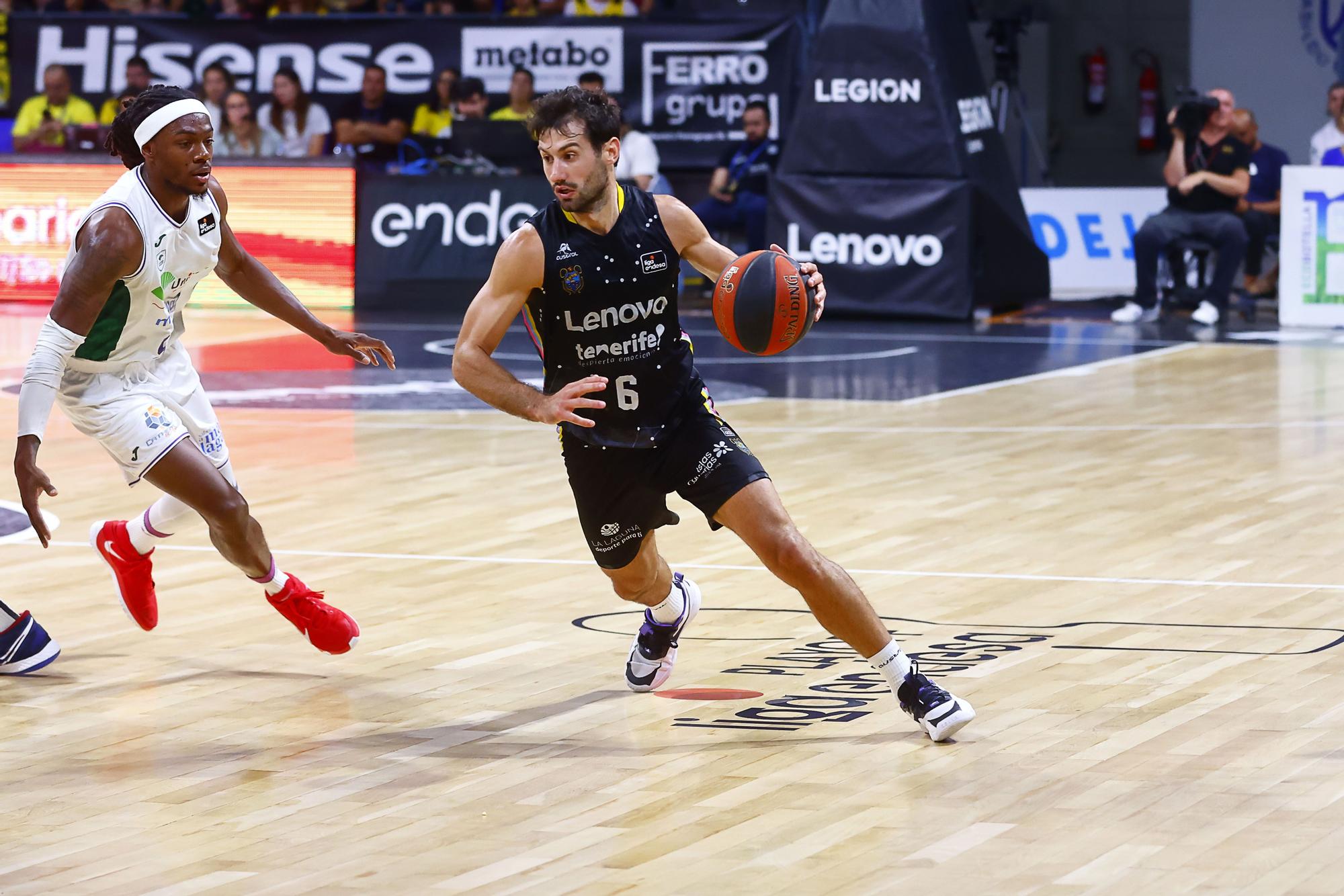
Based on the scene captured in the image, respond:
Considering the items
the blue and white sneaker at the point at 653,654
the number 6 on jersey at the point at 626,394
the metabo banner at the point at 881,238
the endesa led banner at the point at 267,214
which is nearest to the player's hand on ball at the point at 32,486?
the number 6 on jersey at the point at 626,394

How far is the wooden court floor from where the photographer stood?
4.50m

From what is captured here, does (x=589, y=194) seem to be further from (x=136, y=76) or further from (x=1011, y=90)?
(x=1011, y=90)

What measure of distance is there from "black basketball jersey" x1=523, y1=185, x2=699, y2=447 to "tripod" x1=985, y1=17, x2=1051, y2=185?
639 inches

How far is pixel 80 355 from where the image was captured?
20.8 feet

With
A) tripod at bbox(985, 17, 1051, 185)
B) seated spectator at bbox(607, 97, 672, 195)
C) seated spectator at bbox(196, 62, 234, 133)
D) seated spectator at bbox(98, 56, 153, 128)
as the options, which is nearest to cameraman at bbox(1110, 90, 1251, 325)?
tripod at bbox(985, 17, 1051, 185)

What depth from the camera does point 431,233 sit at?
62.2 feet

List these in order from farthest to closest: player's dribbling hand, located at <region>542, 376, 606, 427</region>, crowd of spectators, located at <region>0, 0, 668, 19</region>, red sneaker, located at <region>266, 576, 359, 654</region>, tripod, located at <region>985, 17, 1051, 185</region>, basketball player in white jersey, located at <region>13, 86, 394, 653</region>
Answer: tripod, located at <region>985, 17, 1051, 185</region> < crowd of spectators, located at <region>0, 0, 668, 19</region> < red sneaker, located at <region>266, 576, 359, 654</region> < basketball player in white jersey, located at <region>13, 86, 394, 653</region> < player's dribbling hand, located at <region>542, 376, 606, 427</region>

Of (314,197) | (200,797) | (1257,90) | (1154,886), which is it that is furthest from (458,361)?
(1257,90)

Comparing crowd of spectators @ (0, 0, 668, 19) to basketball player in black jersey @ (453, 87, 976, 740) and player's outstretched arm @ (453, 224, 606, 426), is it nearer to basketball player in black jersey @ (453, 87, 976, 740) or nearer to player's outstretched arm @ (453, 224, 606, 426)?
basketball player in black jersey @ (453, 87, 976, 740)

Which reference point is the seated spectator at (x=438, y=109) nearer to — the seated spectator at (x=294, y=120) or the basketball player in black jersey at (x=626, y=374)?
the seated spectator at (x=294, y=120)

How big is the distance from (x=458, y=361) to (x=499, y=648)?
149 centimetres

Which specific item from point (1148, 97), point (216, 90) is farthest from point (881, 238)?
point (1148, 97)

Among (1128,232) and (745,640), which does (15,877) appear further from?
(1128,232)

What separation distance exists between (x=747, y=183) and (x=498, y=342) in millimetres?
13388
